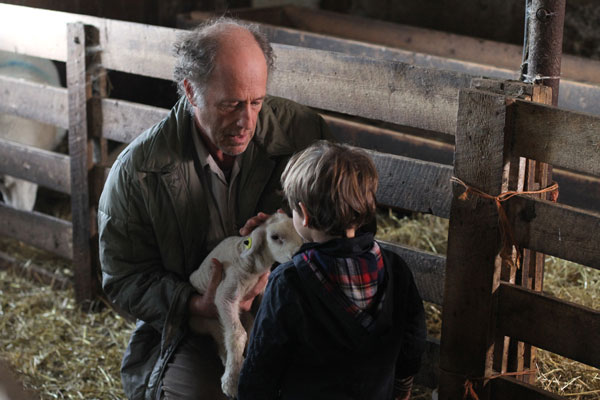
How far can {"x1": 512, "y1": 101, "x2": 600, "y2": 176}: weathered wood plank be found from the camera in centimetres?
209

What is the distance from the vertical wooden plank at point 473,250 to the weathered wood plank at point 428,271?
1.40 ft

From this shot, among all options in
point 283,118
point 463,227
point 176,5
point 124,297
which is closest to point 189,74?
point 283,118

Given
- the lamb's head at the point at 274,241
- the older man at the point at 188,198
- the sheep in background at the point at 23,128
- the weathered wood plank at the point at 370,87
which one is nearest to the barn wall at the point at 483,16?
the sheep in background at the point at 23,128

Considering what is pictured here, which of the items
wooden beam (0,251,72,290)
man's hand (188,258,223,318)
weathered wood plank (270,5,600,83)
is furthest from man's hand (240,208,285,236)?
weathered wood plank (270,5,600,83)

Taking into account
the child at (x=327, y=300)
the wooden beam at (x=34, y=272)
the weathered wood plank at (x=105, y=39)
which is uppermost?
the weathered wood plank at (x=105, y=39)

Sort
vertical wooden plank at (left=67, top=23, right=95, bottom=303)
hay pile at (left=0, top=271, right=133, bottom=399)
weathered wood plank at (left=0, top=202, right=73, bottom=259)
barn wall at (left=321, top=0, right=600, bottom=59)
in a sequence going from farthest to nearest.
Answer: barn wall at (left=321, top=0, right=600, bottom=59)
weathered wood plank at (left=0, top=202, right=73, bottom=259)
vertical wooden plank at (left=67, top=23, right=95, bottom=303)
hay pile at (left=0, top=271, right=133, bottom=399)

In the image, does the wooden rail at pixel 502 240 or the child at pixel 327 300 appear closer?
the child at pixel 327 300

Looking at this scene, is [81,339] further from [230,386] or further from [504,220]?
[504,220]

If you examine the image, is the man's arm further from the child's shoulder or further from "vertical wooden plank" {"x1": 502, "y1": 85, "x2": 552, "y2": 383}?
"vertical wooden plank" {"x1": 502, "y1": 85, "x2": 552, "y2": 383}

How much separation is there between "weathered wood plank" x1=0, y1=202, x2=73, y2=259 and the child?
2.54 metres

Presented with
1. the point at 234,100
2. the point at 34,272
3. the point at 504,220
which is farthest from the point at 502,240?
the point at 34,272

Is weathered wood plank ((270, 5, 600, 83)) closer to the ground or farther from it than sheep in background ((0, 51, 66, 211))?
farther from it

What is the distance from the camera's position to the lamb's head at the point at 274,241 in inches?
90.7

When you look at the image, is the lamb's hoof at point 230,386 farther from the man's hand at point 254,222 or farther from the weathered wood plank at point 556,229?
the weathered wood plank at point 556,229
